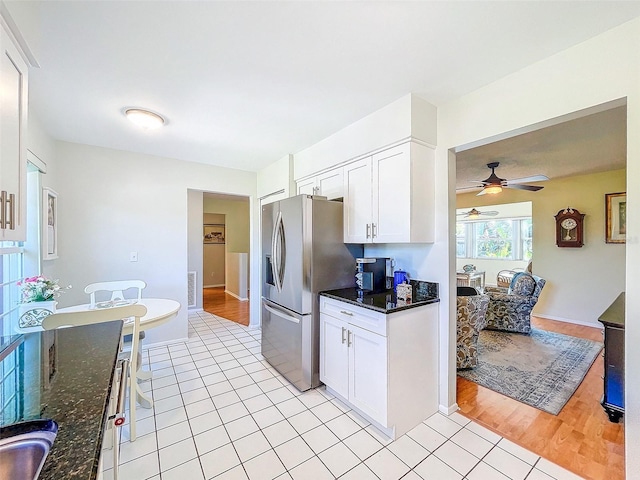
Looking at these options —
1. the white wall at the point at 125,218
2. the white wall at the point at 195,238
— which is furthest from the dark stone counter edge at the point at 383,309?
the white wall at the point at 195,238

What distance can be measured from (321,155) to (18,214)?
2.46 m

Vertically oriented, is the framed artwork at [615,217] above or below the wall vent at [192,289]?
above

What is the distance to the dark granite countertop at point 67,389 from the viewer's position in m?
0.68

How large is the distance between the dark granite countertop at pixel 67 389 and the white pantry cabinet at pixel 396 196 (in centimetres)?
191

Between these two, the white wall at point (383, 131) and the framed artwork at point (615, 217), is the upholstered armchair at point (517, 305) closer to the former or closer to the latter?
the framed artwork at point (615, 217)

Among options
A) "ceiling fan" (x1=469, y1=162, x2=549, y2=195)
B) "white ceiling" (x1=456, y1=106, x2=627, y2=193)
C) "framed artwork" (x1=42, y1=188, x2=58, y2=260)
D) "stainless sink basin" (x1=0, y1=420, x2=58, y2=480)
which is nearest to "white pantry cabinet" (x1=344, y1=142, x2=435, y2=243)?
"white ceiling" (x1=456, y1=106, x2=627, y2=193)

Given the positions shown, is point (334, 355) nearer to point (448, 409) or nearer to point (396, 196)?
point (448, 409)

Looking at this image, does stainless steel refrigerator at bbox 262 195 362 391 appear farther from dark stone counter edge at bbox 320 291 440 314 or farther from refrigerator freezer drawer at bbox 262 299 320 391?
dark stone counter edge at bbox 320 291 440 314

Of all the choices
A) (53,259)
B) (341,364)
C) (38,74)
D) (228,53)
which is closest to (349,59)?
(228,53)

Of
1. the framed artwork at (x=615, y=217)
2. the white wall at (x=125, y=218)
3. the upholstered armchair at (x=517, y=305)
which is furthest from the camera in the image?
the framed artwork at (x=615, y=217)

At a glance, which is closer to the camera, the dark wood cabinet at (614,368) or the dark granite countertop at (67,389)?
the dark granite countertop at (67,389)

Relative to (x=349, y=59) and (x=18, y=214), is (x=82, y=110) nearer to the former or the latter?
(x=18, y=214)

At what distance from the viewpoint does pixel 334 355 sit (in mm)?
2379

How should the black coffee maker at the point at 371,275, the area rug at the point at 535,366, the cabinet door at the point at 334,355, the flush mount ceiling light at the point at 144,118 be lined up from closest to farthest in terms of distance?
the cabinet door at the point at 334,355
the flush mount ceiling light at the point at 144,118
the area rug at the point at 535,366
the black coffee maker at the point at 371,275
